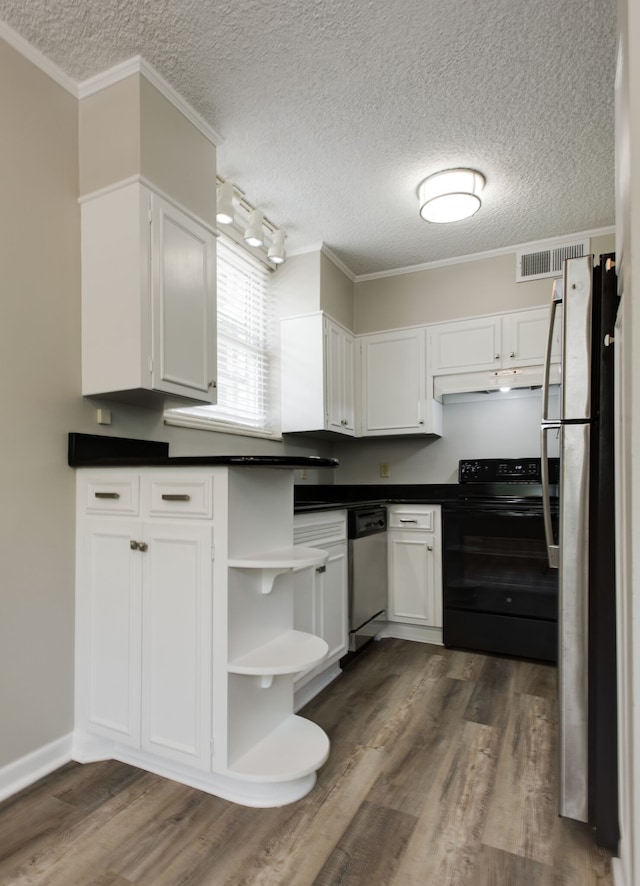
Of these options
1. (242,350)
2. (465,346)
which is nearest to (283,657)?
(242,350)

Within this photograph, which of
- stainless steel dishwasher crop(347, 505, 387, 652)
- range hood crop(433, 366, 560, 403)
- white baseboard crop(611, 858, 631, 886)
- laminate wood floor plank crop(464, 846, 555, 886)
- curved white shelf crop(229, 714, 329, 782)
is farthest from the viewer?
range hood crop(433, 366, 560, 403)

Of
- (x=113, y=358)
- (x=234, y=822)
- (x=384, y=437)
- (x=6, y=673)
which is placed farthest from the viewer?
Result: (x=384, y=437)

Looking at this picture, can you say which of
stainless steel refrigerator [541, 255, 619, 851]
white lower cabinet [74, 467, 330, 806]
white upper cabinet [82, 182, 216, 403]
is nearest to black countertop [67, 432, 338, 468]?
white lower cabinet [74, 467, 330, 806]

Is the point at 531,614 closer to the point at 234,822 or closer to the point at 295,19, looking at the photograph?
the point at 234,822

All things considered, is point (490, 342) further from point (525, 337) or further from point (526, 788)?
point (526, 788)

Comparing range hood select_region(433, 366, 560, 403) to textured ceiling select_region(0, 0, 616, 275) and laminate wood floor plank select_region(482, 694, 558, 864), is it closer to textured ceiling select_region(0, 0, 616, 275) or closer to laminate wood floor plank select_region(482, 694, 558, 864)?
textured ceiling select_region(0, 0, 616, 275)

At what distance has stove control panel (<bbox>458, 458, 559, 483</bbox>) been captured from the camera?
343cm

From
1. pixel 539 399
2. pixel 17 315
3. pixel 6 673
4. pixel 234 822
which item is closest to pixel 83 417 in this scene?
pixel 17 315

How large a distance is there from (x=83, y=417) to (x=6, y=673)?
952 millimetres

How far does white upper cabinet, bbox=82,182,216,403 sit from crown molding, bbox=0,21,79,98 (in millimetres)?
465

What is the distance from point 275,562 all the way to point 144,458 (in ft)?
1.93

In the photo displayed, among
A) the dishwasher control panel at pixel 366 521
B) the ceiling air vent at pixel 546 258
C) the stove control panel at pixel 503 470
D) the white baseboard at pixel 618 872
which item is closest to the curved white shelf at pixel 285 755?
the white baseboard at pixel 618 872

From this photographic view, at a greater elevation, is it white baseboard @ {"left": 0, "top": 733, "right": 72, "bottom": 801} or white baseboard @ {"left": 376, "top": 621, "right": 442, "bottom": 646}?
white baseboard @ {"left": 0, "top": 733, "right": 72, "bottom": 801}

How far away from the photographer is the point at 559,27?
185cm
